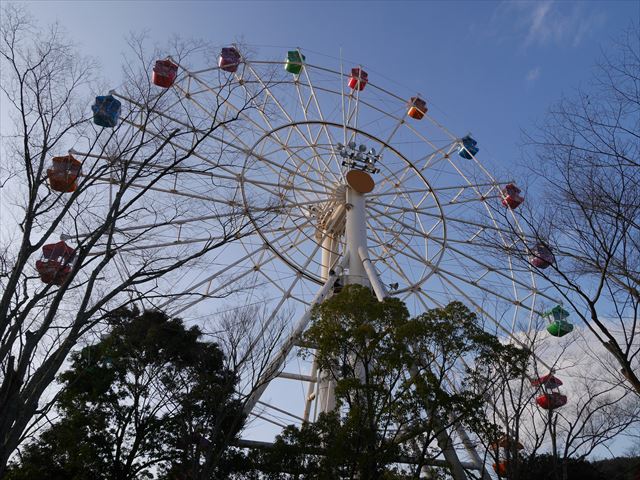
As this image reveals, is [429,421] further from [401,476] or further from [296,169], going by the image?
[296,169]

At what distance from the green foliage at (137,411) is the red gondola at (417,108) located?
10674 mm

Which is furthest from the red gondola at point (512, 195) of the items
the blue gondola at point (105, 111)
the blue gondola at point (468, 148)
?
the blue gondola at point (105, 111)

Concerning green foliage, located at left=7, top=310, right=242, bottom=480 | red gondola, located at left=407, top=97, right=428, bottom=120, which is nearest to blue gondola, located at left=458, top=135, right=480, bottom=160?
red gondola, located at left=407, top=97, right=428, bottom=120

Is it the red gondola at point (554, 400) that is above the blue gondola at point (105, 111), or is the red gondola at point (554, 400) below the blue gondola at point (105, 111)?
below

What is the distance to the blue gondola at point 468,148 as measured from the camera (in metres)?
18.3

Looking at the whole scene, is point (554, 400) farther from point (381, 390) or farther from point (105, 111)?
point (105, 111)

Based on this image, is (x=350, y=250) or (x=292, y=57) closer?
(x=350, y=250)

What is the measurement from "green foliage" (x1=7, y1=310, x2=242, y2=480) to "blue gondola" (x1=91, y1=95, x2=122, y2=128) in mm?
3679

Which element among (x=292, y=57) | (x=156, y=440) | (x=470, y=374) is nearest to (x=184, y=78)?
(x=292, y=57)

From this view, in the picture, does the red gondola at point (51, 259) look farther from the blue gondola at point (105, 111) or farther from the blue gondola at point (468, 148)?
the blue gondola at point (468, 148)

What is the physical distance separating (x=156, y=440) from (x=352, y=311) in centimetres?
461

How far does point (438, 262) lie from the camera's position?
16.1 meters

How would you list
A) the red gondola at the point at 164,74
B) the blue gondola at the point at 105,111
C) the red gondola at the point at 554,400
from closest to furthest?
the blue gondola at the point at 105,111
the red gondola at the point at 554,400
the red gondola at the point at 164,74

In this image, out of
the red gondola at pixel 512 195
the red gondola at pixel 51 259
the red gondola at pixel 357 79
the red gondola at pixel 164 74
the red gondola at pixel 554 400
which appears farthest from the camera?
the red gondola at pixel 357 79
